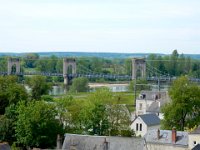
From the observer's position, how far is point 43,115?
52406 millimetres

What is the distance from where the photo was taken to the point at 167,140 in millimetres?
45625

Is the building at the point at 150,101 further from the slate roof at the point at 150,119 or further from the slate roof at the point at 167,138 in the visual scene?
the slate roof at the point at 167,138

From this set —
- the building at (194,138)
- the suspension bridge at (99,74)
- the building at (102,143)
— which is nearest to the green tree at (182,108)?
the building at (194,138)

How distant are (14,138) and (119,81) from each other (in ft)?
381

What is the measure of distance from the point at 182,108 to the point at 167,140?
1004 cm

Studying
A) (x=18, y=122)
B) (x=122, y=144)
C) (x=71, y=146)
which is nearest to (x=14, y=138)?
(x=18, y=122)

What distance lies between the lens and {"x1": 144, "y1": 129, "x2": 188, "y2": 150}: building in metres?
44.8

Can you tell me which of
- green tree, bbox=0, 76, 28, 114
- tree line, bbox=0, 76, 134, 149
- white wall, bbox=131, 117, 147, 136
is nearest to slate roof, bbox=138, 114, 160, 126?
white wall, bbox=131, 117, 147, 136

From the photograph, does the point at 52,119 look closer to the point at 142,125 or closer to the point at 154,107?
the point at 142,125

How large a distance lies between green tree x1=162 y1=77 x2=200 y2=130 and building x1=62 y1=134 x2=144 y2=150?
1431 cm

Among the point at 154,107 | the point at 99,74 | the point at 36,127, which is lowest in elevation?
the point at 99,74

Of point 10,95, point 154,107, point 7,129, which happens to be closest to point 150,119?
point 154,107

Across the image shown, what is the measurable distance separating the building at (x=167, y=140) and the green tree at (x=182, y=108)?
8.76 metres

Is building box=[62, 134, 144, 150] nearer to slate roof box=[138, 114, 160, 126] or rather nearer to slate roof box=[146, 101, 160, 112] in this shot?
slate roof box=[138, 114, 160, 126]
